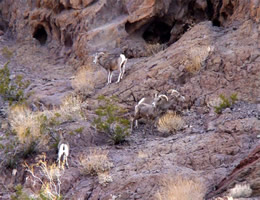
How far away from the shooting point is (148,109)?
42.8ft

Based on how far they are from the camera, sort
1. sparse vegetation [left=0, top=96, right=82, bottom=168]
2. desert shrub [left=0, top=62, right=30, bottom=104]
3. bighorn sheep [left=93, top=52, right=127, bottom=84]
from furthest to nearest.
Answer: desert shrub [left=0, top=62, right=30, bottom=104]
bighorn sheep [left=93, top=52, right=127, bottom=84]
sparse vegetation [left=0, top=96, right=82, bottom=168]

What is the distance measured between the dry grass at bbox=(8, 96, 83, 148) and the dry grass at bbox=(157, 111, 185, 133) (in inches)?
98.6

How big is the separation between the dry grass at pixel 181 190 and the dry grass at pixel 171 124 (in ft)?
11.9

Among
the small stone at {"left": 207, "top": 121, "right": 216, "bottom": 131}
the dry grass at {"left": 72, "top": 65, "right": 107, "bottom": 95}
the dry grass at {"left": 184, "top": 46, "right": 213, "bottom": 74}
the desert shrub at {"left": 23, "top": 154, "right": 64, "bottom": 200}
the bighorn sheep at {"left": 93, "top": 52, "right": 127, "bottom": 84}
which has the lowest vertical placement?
the desert shrub at {"left": 23, "top": 154, "right": 64, "bottom": 200}

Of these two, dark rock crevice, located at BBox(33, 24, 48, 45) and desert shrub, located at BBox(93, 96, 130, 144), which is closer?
desert shrub, located at BBox(93, 96, 130, 144)

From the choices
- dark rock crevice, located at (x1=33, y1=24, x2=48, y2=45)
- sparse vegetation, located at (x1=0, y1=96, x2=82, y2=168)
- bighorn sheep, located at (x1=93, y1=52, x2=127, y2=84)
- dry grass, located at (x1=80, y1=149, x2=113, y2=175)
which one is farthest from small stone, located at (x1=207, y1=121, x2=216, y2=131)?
dark rock crevice, located at (x1=33, y1=24, x2=48, y2=45)

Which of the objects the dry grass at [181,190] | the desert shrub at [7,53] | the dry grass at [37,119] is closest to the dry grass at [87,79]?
the dry grass at [37,119]

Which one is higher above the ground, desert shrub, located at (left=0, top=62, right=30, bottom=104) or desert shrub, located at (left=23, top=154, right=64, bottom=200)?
desert shrub, located at (left=0, top=62, right=30, bottom=104)

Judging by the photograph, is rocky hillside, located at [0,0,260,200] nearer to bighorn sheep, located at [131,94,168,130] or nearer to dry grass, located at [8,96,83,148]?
dry grass, located at [8,96,83,148]

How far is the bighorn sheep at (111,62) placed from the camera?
15539 mm

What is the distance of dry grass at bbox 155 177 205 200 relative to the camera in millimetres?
8039

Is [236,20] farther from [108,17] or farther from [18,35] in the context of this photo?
[18,35]

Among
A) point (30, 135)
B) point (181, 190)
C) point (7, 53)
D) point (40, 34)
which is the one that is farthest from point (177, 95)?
point (40, 34)

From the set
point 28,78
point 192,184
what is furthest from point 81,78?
point 192,184
